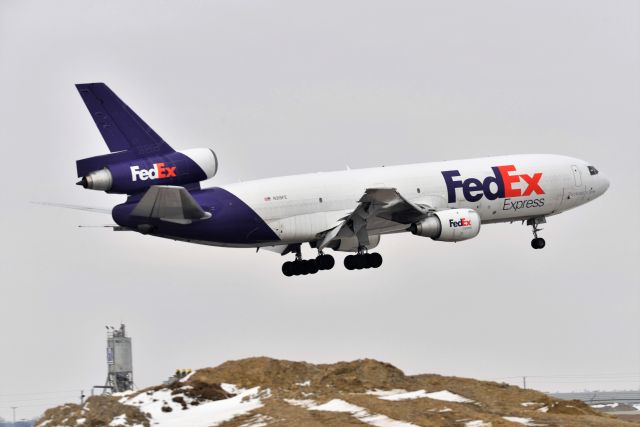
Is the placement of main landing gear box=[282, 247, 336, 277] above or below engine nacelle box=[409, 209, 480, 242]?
below

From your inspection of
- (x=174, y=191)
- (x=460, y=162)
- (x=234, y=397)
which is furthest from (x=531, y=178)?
(x=234, y=397)

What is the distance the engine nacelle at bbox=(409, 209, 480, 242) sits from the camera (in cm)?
6712

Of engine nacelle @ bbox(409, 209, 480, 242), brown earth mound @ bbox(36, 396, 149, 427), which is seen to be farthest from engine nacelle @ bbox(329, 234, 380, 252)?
brown earth mound @ bbox(36, 396, 149, 427)

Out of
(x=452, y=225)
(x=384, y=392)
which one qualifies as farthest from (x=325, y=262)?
(x=384, y=392)

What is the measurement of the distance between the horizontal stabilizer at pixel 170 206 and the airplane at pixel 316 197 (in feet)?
0.18

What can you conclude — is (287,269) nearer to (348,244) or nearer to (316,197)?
(348,244)

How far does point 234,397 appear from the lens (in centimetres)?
4847

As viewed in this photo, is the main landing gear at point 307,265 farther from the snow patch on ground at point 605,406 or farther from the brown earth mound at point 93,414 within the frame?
the brown earth mound at point 93,414

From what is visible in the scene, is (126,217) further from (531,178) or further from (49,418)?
(531,178)

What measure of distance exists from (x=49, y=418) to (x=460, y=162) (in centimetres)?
3171

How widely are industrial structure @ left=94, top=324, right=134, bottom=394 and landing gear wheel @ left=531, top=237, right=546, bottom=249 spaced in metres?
24.6

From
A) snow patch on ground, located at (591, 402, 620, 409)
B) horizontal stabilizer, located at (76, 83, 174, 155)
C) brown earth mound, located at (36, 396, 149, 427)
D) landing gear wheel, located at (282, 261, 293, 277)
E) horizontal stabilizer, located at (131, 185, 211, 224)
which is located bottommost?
snow patch on ground, located at (591, 402, 620, 409)

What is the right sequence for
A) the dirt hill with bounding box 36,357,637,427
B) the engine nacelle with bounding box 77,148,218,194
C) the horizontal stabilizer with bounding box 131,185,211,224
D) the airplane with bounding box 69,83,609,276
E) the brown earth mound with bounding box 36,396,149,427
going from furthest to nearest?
the airplane with bounding box 69,83,609,276 → the engine nacelle with bounding box 77,148,218,194 → the horizontal stabilizer with bounding box 131,185,211,224 → the brown earth mound with bounding box 36,396,149,427 → the dirt hill with bounding box 36,357,637,427

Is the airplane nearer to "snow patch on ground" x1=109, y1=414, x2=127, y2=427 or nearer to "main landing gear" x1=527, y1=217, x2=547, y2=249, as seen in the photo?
"main landing gear" x1=527, y1=217, x2=547, y2=249
